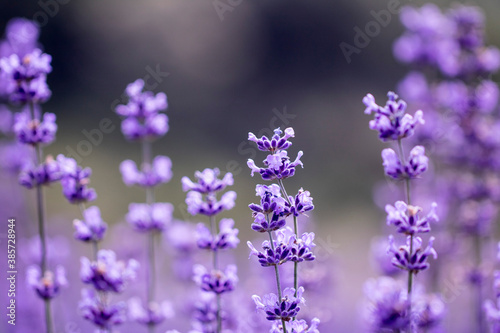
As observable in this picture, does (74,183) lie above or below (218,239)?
above

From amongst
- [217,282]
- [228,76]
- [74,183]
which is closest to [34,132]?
[74,183]

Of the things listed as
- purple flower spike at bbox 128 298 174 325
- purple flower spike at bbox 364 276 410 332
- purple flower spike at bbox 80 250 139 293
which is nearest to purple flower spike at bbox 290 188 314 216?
purple flower spike at bbox 364 276 410 332

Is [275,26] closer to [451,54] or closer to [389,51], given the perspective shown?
[389,51]

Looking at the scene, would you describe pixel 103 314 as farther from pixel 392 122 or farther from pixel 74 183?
pixel 392 122

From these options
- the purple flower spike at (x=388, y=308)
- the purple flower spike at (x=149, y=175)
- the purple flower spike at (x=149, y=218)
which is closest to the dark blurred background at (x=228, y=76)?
the purple flower spike at (x=149, y=175)

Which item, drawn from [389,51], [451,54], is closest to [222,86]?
[389,51]

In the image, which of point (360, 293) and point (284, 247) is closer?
point (284, 247)

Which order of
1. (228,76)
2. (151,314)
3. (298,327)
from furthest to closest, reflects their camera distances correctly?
(228,76)
(151,314)
(298,327)
